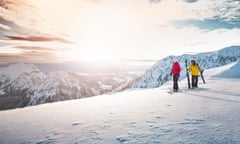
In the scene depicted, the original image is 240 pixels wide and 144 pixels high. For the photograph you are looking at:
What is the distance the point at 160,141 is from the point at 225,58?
200 metres

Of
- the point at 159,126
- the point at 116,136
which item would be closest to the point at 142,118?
the point at 159,126

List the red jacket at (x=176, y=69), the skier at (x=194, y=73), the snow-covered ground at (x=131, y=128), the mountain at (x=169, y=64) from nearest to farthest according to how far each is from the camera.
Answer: the snow-covered ground at (x=131, y=128) → the red jacket at (x=176, y=69) → the skier at (x=194, y=73) → the mountain at (x=169, y=64)

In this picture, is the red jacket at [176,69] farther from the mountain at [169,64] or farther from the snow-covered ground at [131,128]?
the mountain at [169,64]

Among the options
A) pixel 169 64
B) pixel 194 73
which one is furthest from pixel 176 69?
pixel 169 64

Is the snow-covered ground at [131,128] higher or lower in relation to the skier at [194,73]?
lower

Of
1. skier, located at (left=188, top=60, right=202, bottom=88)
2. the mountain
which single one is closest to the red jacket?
skier, located at (left=188, top=60, right=202, bottom=88)

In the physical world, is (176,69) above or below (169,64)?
above

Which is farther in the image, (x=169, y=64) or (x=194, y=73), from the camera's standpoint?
(x=169, y=64)

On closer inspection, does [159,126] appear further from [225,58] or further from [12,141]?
[225,58]

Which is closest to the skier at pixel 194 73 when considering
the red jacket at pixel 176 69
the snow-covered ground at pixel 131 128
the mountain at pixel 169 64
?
the red jacket at pixel 176 69

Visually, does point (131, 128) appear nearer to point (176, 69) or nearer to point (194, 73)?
point (176, 69)

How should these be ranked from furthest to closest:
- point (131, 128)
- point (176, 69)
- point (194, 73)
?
point (194, 73) → point (176, 69) → point (131, 128)

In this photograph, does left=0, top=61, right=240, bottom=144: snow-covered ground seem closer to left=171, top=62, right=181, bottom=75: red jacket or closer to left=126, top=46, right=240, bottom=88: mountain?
left=171, top=62, right=181, bottom=75: red jacket

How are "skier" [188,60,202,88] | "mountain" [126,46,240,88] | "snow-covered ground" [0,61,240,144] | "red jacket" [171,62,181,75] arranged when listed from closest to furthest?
"snow-covered ground" [0,61,240,144], "red jacket" [171,62,181,75], "skier" [188,60,202,88], "mountain" [126,46,240,88]
